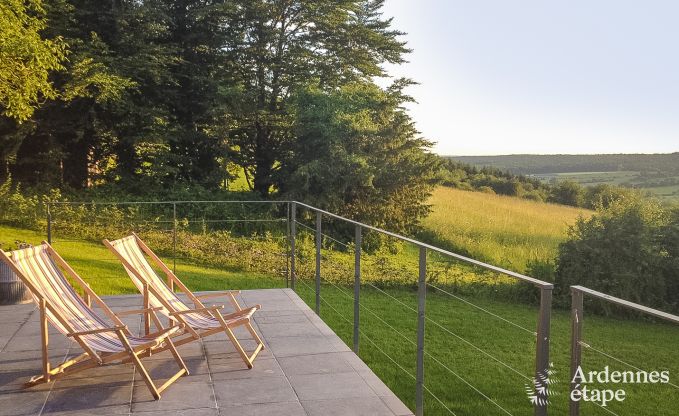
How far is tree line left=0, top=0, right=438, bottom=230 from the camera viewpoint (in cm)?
1702

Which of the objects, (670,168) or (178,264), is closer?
(178,264)

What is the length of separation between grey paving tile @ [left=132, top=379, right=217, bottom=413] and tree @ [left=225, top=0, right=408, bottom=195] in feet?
49.7

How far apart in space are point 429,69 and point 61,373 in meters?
18.5

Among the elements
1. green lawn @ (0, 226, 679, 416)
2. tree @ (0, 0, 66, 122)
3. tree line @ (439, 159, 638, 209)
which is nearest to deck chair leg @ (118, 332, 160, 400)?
green lawn @ (0, 226, 679, 416)

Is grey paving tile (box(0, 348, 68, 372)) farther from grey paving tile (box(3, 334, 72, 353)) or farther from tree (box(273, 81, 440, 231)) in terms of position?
tree (box(273, 81, 440, 231))

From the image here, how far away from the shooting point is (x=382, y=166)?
60.1ft

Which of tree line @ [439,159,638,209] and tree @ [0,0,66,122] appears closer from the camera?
tree @ [0,0,66,122]

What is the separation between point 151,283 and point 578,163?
42.0 m

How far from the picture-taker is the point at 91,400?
141 inches

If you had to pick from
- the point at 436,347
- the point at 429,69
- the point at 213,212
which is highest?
the point at 429,69

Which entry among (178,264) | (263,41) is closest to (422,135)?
(263,41)

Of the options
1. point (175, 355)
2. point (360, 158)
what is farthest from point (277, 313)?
point (360, 158)

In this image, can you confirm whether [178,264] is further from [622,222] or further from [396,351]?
[622,222]

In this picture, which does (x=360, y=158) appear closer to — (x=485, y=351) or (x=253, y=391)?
(x=485, y=351)
